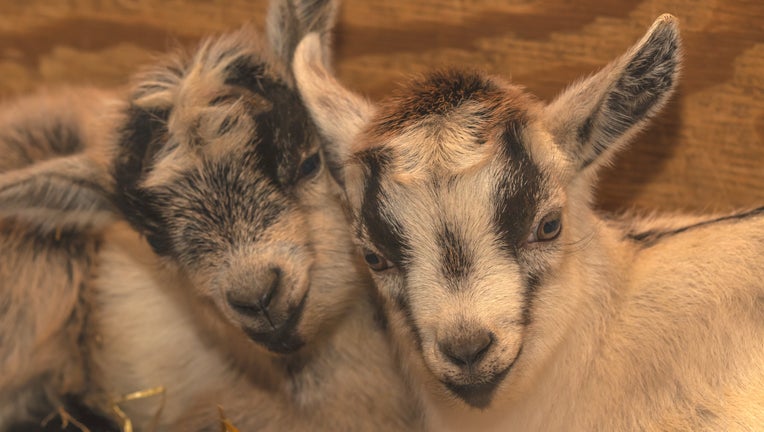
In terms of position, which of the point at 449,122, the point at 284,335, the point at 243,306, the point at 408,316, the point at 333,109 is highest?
the point at 449,122

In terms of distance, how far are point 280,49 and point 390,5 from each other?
0.48 meters

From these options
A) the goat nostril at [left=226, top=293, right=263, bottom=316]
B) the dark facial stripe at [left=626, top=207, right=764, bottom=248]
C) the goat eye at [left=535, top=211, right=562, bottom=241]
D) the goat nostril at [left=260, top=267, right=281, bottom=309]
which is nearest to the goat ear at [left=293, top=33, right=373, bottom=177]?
the goat nostril at [left=260, top=267, right=281, bottom=309]

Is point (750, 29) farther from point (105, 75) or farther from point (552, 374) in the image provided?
point (105, 75)

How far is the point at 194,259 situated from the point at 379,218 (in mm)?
686

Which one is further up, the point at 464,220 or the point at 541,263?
the point at 464,220

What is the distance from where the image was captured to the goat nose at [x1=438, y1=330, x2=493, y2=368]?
2361 millimetres

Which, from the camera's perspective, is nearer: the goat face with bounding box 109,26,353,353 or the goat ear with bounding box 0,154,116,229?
the goat face with bounding box 109,26,353,353

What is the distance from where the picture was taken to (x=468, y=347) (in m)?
2.36

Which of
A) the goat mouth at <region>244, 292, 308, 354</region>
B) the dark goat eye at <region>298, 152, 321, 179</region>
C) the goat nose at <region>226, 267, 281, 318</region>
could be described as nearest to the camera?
the goat nose at <region>226, 267, 281, 318</region>

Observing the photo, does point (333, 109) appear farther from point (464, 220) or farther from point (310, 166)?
point (464, 220)

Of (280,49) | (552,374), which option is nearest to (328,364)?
(552,374)

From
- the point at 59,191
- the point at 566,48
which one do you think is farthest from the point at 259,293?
the point at 566,48

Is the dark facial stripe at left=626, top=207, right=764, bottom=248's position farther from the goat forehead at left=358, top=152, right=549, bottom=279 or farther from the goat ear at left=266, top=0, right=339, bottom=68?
the goat ear at left=266, top=0, right=339, bottom=68

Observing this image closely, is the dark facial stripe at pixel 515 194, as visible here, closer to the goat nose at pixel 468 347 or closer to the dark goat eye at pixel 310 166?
the goat nose at pixel 468 347
